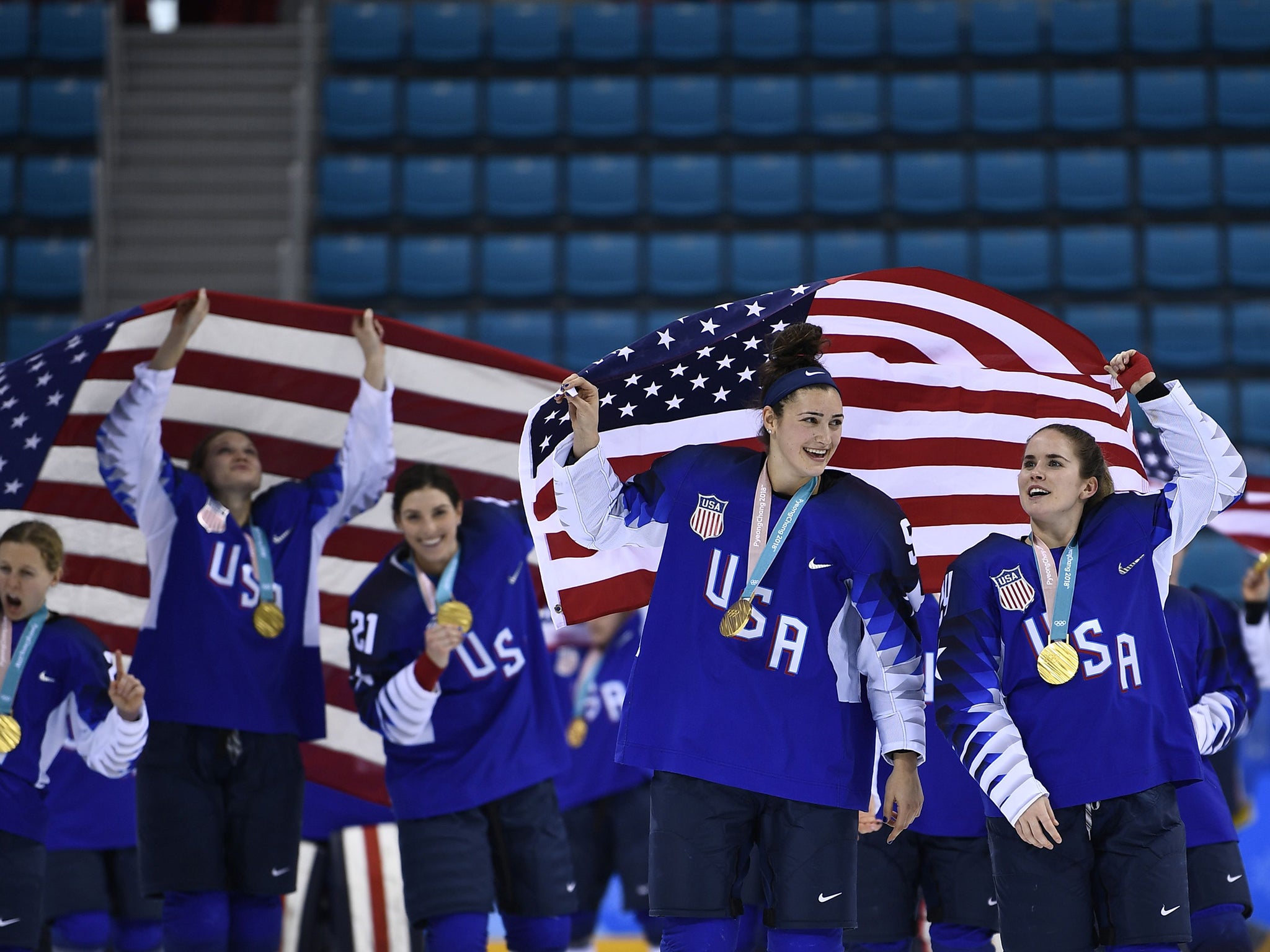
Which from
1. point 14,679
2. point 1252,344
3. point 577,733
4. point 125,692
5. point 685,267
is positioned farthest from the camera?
point 685,267

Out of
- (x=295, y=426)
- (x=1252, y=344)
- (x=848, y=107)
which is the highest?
(x=848, y=107)

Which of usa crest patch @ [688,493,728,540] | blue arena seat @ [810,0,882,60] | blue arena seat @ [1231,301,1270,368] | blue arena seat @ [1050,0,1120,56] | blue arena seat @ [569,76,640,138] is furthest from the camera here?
blue arena seat @ [810,0,882,60]

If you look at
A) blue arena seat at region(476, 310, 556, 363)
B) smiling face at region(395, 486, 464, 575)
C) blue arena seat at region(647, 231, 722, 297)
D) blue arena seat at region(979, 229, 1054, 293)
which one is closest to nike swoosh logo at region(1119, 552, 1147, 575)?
smiling face at region(395, 486, 464, 575)

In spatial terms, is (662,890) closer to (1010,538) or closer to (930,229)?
(1010,538)

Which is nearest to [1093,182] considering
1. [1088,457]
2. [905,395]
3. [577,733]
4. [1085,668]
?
[577,733]

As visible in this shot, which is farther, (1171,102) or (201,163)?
(201,163)

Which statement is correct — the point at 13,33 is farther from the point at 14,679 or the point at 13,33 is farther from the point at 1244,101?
the point at 1244,101

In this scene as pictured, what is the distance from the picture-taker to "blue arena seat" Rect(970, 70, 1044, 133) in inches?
549

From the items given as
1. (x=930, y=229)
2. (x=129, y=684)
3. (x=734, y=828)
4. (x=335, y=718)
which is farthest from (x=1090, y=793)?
(x=930, y=229)

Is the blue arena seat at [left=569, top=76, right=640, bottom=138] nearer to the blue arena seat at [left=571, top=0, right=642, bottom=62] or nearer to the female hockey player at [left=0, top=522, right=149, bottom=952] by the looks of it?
the blue arena seat at [left=571, top=0, right=642, bottom=62]

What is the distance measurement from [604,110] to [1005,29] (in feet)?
13.5

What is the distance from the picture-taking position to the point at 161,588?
205 inches

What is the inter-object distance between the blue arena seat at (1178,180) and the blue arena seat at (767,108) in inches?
132

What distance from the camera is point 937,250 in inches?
519
